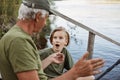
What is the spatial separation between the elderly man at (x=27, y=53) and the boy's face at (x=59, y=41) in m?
0.72

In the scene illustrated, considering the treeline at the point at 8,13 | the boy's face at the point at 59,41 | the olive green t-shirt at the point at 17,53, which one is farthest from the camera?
the treeline at the point at 8,13

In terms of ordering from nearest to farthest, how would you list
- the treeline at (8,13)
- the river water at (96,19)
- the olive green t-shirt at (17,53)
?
the olive green t-shirt at (17,53) < the treeline at (8,13) < the river water at (96,19)

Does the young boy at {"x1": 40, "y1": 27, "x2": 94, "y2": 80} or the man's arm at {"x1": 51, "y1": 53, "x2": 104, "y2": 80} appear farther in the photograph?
the young boy at {"x1": 40, "y1": 27, "x2": 94, "y2": 80}

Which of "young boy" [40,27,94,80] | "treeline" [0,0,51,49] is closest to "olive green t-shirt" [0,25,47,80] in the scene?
"young boy" [40,27,94,80]

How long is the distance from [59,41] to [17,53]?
0.87 meters

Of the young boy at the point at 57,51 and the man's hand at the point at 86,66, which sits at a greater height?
the man's hand at the point at 86,66

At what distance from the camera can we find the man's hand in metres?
1.45

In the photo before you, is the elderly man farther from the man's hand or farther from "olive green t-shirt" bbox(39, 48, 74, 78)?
"olive green t-shirt" bbox(39, 48, 74, 78)

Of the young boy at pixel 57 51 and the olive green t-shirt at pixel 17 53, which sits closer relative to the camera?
the olive green t-shirt at pixel 17 53

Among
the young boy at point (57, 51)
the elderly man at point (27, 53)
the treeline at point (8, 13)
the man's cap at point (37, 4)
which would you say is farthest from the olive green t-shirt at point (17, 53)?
the treeline at point (8, 13)

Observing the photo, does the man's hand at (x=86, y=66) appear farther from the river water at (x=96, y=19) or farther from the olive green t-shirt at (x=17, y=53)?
the river water at (x=96, y=19)

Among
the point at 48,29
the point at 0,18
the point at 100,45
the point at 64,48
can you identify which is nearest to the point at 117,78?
the point at 100,45

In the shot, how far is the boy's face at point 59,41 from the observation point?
227 centimetres

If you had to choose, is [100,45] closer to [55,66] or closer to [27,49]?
[55,66]
